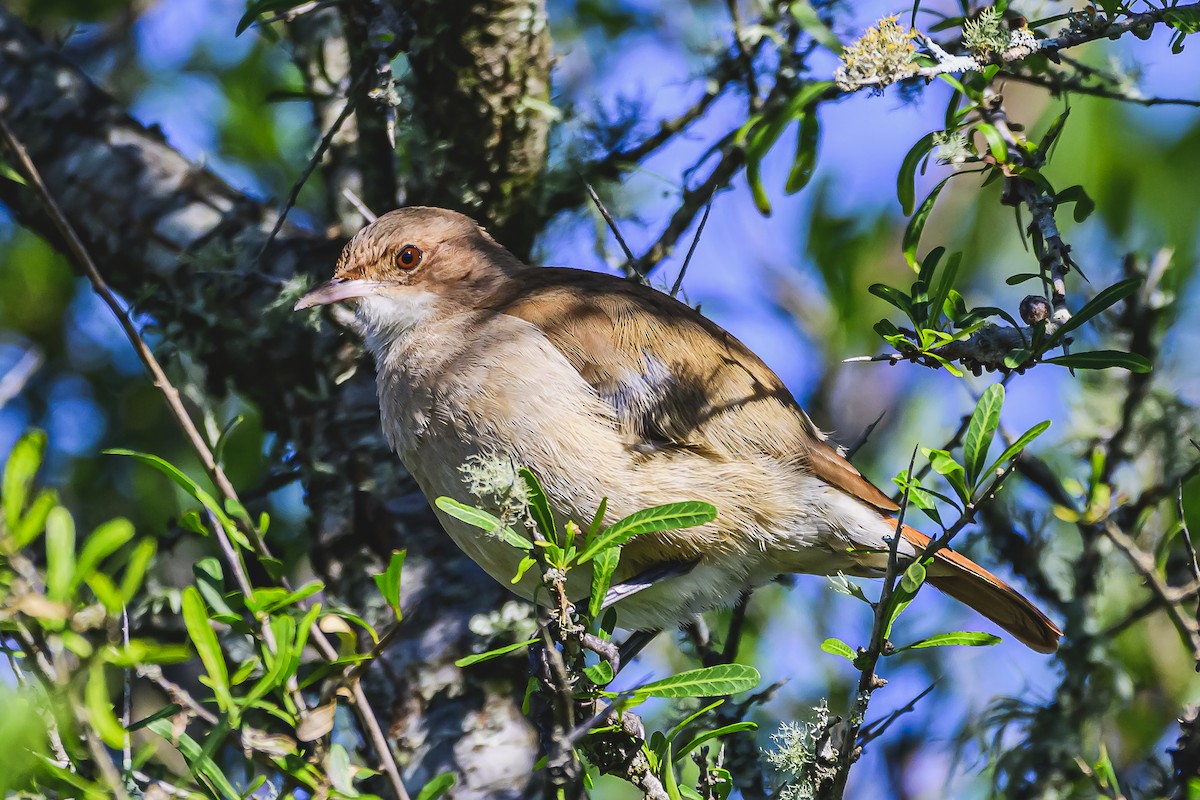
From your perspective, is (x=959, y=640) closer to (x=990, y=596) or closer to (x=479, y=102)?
(x=990, y=596)

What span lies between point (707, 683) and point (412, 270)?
235 cm

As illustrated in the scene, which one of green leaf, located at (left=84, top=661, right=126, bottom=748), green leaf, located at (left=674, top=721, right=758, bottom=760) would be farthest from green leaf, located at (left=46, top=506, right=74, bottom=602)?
green leaf, located at (left=674, top=721, right=758, bottom=760)

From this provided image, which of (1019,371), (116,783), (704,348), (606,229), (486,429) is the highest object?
(606,229)

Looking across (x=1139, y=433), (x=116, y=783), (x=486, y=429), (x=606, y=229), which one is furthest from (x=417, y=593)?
(x=1139, y=433)

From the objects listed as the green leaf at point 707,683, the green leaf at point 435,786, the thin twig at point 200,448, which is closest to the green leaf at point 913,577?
the green leaf at point 707,683

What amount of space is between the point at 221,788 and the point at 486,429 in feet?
4.36

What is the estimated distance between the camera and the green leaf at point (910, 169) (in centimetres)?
290

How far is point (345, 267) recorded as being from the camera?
4.19m

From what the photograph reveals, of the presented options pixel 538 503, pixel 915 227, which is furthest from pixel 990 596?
pixel 538 503

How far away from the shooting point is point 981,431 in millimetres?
2354

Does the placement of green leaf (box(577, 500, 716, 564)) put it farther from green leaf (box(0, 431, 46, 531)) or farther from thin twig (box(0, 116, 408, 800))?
green leaf (box(0, 431, 46, 531))

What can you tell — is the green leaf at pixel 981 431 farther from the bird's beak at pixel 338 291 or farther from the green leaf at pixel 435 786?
the bird's beak at pixel 338 291

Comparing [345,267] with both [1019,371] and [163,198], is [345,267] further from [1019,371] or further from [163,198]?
[1019,371]

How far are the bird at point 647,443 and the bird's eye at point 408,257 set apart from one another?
1.30 feet
